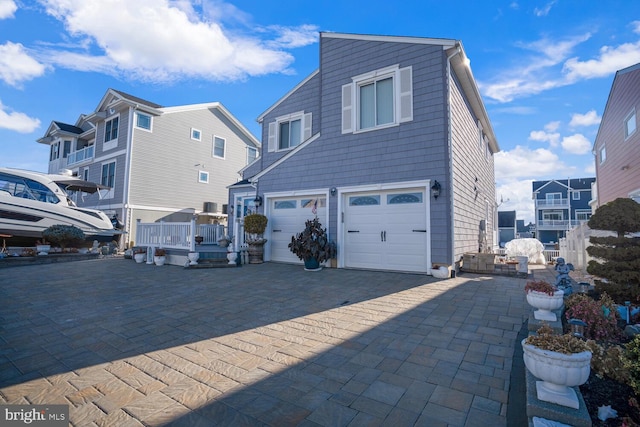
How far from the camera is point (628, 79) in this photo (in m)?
9.86

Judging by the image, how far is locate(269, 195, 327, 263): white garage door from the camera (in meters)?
9.07

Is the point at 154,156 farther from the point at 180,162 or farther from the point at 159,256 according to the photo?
the point at 159,256

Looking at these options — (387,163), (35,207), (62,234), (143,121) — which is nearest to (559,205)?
(387,163)

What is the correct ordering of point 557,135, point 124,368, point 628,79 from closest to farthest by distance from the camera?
point 124,368 < point 628,79 < point 557,135

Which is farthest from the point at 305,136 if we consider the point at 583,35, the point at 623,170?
the point at 623,170

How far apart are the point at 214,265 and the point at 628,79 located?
15.3m

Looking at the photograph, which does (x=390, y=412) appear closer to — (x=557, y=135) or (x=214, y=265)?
(x=214, y=265)

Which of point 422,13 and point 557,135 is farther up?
point 557,135

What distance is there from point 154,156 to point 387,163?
48.3 feet

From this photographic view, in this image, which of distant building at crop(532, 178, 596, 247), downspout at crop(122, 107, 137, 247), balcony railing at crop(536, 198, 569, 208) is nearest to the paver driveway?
downspout at crop(122, 107, 137, 247)

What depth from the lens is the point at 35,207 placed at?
10539 mm

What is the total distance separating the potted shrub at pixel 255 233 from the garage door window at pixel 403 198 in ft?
13.5

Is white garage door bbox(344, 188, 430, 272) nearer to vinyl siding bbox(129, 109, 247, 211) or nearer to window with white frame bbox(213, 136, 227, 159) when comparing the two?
vinyl siding bbox(129, 109, 247, 211)

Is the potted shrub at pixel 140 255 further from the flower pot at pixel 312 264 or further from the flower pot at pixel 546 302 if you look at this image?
the flower pot at pixel 546 302
